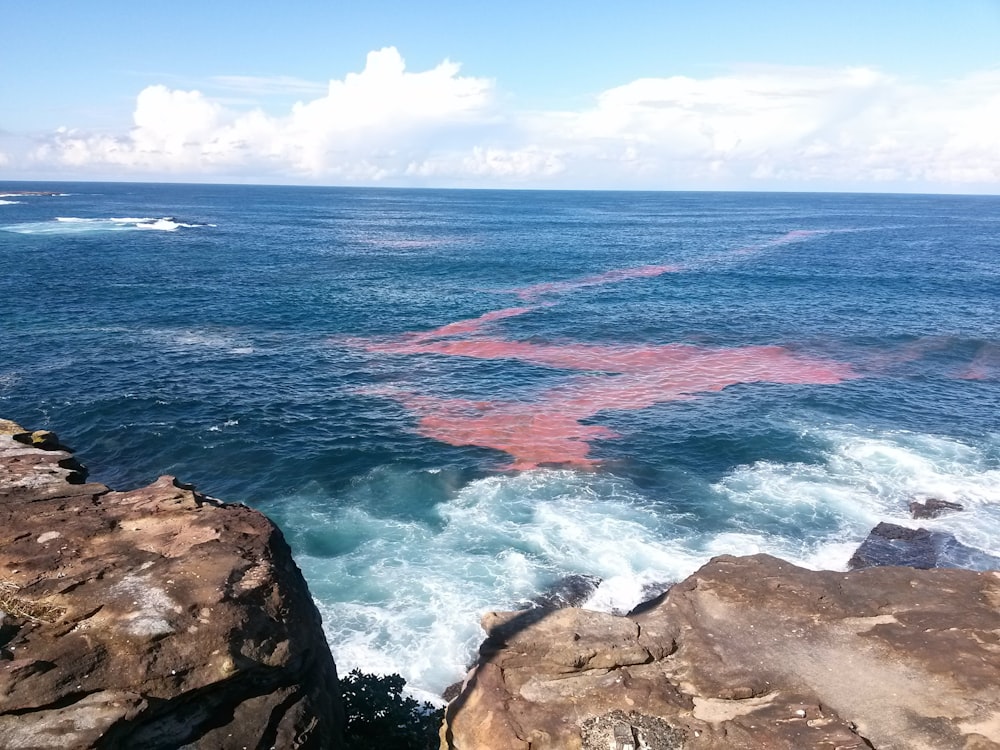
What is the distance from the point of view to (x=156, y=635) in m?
18.9

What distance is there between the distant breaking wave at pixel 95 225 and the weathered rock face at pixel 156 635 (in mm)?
156936

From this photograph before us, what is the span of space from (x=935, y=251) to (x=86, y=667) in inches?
6498

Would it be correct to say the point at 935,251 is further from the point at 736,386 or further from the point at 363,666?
the point at 363,666

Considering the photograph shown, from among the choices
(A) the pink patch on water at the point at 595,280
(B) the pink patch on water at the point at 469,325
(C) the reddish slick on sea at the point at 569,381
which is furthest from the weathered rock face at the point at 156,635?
(A) the pink patch on water at the point at 595,280

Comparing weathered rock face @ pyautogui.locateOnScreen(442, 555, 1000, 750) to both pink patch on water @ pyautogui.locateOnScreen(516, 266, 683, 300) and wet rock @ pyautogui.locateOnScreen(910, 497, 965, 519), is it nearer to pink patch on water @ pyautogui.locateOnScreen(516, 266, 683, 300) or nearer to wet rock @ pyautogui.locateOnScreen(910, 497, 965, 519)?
wet rock @ pyautogui.locateOnScreen(910, 497, 965, 519)

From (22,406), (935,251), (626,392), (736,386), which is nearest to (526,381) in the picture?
(626,392)

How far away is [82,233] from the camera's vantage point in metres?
151

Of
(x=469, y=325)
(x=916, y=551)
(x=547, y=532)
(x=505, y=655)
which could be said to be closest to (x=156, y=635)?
(x=505, y=655)

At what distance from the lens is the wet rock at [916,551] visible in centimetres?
3541

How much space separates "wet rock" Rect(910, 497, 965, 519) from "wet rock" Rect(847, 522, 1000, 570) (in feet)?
6.92

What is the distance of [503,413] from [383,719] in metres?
33.1

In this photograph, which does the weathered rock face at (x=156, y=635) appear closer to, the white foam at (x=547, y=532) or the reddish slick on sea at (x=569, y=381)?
the white foam at (x=547, y=532)

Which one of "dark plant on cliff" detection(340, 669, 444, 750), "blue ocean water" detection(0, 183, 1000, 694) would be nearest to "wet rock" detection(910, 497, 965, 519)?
"blue ocean water" detection(0, 183, 1000, 694)

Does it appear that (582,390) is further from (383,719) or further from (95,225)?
(95,225)
